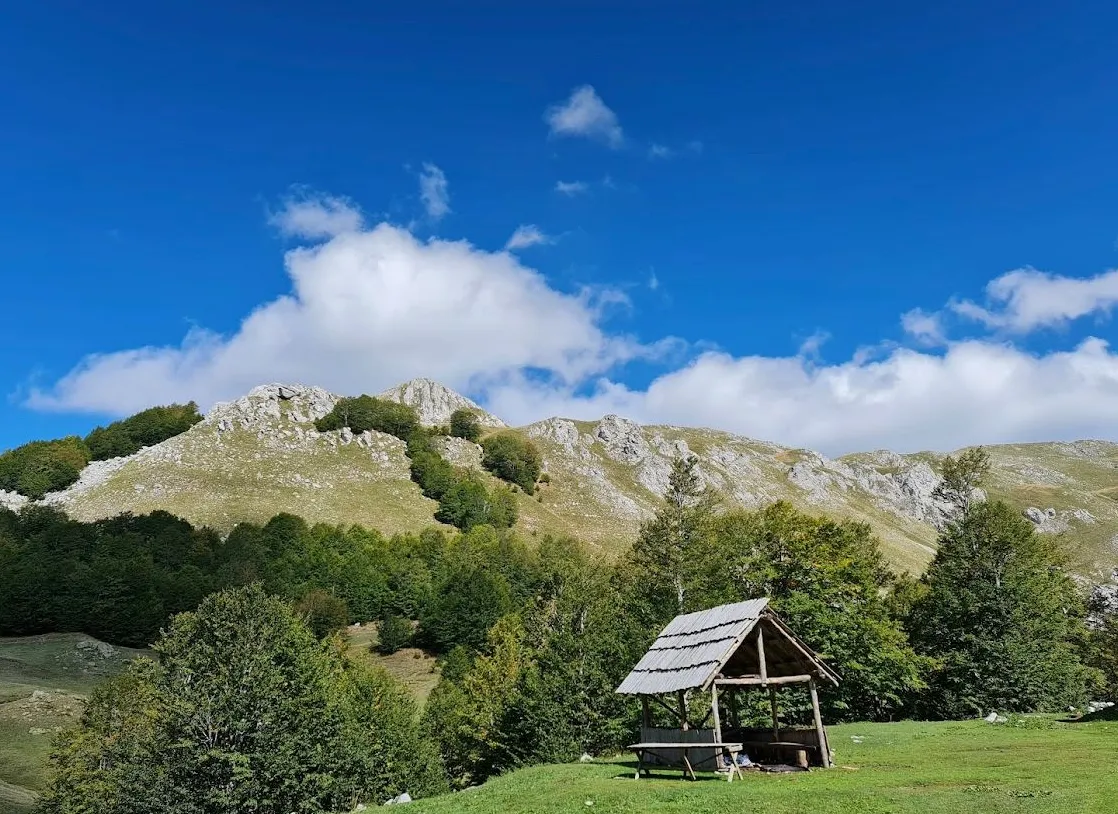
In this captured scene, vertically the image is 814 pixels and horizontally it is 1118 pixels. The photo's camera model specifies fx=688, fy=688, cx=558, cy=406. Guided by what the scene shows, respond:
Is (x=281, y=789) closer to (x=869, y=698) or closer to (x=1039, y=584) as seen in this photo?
(x=869, y=698)

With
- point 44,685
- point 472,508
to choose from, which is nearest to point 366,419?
point 472,508

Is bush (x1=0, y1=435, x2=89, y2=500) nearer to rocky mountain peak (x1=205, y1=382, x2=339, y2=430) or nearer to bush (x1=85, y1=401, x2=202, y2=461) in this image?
bush (x1=85, y1=401, x2=202, y2=461)

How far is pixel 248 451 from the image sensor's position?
552 ft

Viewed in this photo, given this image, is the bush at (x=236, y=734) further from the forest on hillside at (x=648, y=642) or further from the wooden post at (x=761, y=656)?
the wooden post at (x=761, y=656)

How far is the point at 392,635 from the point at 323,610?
438 inches

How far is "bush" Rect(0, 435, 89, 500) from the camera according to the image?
154000 mm

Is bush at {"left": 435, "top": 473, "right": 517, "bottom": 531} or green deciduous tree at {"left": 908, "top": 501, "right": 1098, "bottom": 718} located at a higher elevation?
bush at {"left": 435, "top": 473, "right": 517, "bottom": 531}

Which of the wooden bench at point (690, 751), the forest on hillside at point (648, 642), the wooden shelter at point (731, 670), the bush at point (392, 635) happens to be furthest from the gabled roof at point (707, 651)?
the bush at point (392, 635)

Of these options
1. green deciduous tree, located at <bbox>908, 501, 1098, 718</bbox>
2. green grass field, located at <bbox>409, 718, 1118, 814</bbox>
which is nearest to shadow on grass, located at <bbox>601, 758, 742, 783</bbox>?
green grass field, located at <bbox>409, 718, 1118, 814</bbox>

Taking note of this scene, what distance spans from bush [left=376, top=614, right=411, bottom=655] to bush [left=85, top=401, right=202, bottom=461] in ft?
360

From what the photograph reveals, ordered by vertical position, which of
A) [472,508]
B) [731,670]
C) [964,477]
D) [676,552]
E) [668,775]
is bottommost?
[668,775]

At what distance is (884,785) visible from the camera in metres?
19.7

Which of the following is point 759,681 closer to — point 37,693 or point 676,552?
point 676,552

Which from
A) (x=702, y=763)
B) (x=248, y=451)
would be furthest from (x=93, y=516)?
(x=702, y=763)
